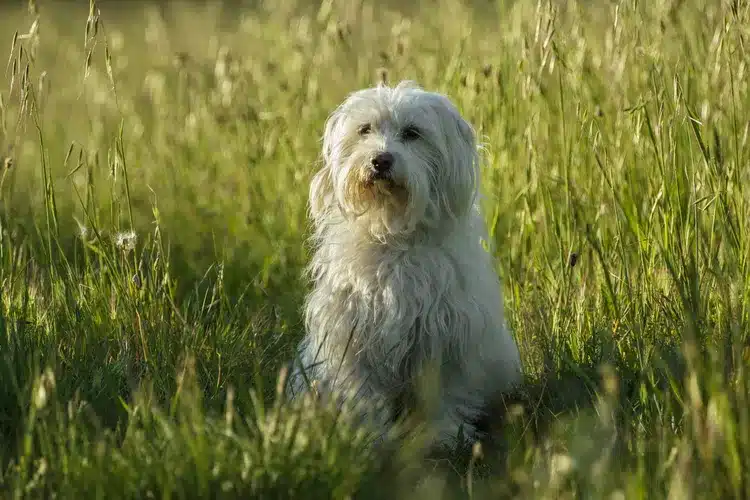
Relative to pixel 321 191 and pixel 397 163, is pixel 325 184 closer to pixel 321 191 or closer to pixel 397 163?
pixel 321 191

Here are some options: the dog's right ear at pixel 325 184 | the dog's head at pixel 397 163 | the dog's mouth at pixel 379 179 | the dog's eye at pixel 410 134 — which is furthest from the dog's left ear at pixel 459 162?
the dog's right ear at pixel 325 184

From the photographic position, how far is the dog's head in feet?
11.6

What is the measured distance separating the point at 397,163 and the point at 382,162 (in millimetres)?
53

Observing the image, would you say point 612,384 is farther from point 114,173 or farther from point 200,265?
point 200,265

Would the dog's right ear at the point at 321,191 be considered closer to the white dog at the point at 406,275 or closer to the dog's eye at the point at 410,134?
the white dog at the point at 406,275

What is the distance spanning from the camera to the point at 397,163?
350 centimetres

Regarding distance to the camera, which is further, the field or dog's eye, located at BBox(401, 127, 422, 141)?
dog's eye, located at BBox(401, 127, 422, 141)

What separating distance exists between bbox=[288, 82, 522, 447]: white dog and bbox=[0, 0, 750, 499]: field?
20 centimetres

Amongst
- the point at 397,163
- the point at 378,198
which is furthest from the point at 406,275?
the point at 397,163

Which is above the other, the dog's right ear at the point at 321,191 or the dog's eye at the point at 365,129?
the dog's eye at the point at 365,129

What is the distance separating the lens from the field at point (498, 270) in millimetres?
2422

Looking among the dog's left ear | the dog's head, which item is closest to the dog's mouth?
the dog's head

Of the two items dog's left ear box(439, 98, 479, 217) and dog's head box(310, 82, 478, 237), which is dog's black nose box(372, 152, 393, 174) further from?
dog's left ear box(439, 98, 479, 217)

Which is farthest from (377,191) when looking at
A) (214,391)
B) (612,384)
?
(612,384)
